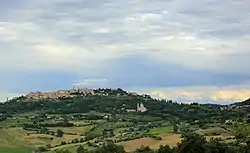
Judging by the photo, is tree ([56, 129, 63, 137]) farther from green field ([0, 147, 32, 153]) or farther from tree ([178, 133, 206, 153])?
tree ([178, 133, 206, 153])

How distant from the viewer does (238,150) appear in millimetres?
83875

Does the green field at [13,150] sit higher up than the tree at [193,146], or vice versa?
the tree at [193,146]

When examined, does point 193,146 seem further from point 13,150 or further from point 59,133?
point 59,133

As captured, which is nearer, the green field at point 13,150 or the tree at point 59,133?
the green field at point 13,150

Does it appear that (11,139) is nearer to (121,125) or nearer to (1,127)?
(1,127)

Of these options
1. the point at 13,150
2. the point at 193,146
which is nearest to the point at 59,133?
the point at 13,150

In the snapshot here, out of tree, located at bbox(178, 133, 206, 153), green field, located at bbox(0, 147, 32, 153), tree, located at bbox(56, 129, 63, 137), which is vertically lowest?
green field, located at bbox(0, 147, 32, 153)

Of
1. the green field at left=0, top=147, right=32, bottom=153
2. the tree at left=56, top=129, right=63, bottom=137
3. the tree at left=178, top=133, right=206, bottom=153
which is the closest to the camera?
the tree at left=178, top=133, right=206, bottom=153

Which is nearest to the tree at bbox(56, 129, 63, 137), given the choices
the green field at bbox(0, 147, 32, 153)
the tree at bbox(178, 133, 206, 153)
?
the green field at bbox(0, 147, 32, 153)

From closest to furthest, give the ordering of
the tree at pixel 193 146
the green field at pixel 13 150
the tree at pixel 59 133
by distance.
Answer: the tree at pixel 193 146
the green field at pixel 13 150
the tree at pixel 59 133

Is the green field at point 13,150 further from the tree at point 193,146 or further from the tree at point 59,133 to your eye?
the tree at point 193,146

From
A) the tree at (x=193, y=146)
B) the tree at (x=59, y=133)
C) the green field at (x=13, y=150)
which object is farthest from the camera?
the tree at (x=59, y=133)

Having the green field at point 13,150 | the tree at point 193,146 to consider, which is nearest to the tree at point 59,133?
the green field at point 13,150

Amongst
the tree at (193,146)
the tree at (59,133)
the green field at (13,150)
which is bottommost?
the green field at (13,150)
